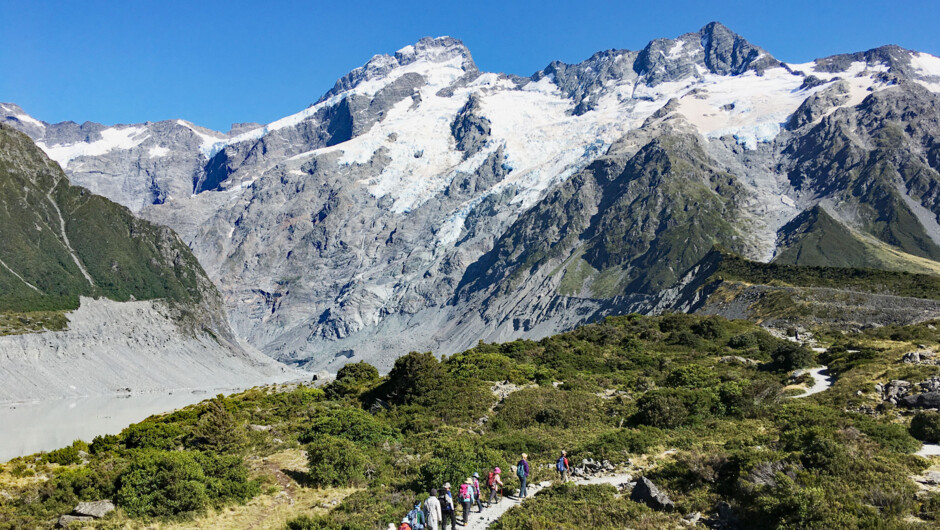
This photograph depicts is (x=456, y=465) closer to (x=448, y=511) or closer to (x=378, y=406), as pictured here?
(x=448, y=511)

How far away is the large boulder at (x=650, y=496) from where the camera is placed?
21219 mm

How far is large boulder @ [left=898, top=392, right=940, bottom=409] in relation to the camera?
101ft

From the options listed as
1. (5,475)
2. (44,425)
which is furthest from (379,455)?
(44,425)

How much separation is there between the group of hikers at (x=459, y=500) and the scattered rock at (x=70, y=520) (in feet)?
38.5

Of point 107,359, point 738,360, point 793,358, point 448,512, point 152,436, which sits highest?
point 107,359

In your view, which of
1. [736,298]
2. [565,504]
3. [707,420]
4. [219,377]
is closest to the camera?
[565,504]

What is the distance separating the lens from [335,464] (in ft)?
91.8

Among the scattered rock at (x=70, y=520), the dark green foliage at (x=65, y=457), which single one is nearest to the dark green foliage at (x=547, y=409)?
the scattered rock at (x=70, y=520)

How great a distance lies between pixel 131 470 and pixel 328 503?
842cm

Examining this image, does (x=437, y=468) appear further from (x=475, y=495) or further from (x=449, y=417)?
(x=449, y=417)

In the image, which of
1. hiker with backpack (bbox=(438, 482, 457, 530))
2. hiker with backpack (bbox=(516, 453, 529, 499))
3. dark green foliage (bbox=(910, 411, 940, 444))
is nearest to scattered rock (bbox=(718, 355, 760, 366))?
dark green foliage (bbox=(910, 411, 940, 444))

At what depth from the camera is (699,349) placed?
2458 inches

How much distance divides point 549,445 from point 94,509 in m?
20.4

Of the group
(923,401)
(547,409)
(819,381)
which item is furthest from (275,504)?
(819,381)
